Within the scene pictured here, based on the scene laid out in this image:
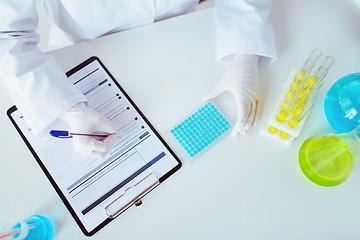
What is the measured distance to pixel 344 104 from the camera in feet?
2.08

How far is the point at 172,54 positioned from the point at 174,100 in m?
0.14

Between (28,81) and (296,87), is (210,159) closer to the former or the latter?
(296,87)

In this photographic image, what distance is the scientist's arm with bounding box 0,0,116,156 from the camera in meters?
0.60

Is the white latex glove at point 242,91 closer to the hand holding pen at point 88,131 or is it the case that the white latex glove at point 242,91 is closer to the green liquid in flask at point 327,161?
the green liquid in flask at point 327,161

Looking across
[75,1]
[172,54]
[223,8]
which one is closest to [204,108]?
[172,54]

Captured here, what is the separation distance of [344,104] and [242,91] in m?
0.23

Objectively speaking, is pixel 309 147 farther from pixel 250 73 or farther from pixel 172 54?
pixel 172 54

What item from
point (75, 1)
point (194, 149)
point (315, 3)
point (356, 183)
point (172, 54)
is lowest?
point (356, 183)

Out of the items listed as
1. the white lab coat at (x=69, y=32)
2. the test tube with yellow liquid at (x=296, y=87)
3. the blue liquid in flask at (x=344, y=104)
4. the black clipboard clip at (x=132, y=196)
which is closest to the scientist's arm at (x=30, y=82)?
the white lab coat at (x=69, y=32)

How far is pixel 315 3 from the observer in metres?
0.82

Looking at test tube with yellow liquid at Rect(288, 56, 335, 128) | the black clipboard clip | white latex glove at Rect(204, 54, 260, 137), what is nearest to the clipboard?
the black clipboard clip

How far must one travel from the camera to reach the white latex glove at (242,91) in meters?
0.66

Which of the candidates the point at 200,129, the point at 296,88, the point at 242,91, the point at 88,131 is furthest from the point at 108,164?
the point at 296,88

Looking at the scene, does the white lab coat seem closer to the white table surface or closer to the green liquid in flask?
the white table surface
